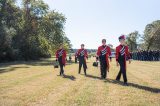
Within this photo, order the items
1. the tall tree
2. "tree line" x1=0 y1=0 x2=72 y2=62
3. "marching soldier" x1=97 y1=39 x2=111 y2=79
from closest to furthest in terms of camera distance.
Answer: "marching soldier" x1=97 y1=39 x2=111 y2=79
"tree line" x1=0 y1=0 x2=72 y2=62
the tall tree

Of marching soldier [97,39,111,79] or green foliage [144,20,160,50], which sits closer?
marching soldier [97,39,111,79]

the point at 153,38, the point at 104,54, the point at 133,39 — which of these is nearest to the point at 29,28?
the point at 153,38

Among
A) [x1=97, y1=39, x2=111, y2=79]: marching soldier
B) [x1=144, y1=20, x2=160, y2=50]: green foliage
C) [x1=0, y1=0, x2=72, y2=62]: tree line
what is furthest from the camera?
[x1=144, y1=20, x2=160, y2=50]: green foliage

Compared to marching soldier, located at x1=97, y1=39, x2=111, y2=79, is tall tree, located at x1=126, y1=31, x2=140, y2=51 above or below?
above

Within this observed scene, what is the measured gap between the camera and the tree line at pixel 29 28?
6535 centimetres

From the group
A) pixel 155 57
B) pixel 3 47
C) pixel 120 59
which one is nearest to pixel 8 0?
pixel 3 47

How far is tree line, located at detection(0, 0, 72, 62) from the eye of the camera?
214ft

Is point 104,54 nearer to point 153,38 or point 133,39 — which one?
point 153,38

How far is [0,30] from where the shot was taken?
55281 mm

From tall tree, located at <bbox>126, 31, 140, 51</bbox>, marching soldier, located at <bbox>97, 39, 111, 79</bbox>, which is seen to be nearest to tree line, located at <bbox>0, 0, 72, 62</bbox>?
marching soldier, located at <bbox>97, 39, 111, 79</bbox>

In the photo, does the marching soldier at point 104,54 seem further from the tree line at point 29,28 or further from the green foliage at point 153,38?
the green foliage at point 153,38

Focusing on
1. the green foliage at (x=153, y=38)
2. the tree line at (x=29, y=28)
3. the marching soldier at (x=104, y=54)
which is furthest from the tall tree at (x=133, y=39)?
the marching soldier at (x=104, y=54)

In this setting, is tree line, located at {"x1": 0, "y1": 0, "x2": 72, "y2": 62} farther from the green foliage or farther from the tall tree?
the tall tree

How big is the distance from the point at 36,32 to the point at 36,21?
2699 millimetres
